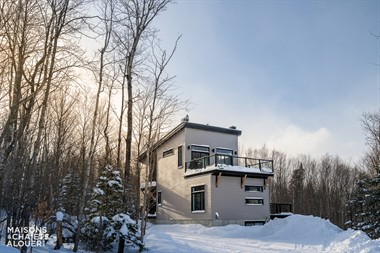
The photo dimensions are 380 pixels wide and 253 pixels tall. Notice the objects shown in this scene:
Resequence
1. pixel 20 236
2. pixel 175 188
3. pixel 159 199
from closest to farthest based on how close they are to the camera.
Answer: pixel 20 236 → pixel 175 188 → pixel 159 199

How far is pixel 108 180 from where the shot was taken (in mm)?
11398

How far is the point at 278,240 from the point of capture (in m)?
14.5

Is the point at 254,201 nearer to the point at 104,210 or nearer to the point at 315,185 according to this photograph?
the point at 104,210

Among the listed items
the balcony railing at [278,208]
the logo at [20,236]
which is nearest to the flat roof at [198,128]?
the balcony railing at [278,208]

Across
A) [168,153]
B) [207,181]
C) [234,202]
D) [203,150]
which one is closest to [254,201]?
[234,202]

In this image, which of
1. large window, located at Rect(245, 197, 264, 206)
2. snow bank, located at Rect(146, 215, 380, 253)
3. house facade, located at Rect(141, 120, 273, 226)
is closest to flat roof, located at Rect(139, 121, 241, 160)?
house facade, located at Rect(141, 120, 273, 226)

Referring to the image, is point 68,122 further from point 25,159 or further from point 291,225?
point 291,225

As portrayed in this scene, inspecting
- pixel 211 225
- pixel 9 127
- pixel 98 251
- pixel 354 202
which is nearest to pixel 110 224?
pixel 98 251

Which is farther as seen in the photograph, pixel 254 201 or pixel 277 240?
pixel 254 201

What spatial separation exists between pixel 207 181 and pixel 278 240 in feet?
24.7

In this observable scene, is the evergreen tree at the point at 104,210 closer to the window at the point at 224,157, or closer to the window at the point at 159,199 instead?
the window at the point at 224,157

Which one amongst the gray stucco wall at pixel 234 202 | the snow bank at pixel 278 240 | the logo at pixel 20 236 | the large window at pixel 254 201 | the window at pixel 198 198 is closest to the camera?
the logo at pixel 20 236

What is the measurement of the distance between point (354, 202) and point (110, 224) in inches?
715

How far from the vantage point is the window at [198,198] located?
21.8 m
